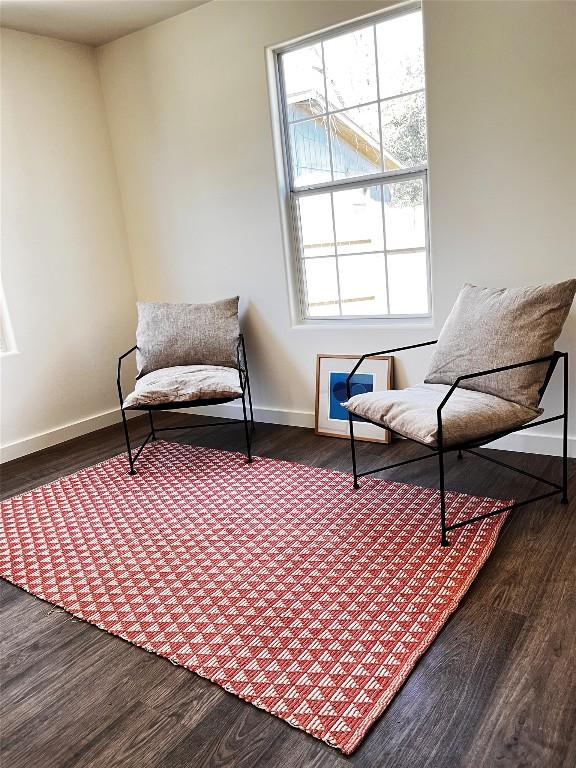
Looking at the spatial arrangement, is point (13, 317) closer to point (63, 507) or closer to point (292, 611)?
point (63, 507)

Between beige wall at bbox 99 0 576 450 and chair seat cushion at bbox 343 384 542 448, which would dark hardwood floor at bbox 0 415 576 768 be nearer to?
chair seat cushion at bbox 343 384 542 448

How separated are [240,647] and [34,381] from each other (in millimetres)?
2805

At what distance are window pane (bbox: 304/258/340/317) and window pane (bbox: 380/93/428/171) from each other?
682mm

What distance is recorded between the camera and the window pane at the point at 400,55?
3.00 m

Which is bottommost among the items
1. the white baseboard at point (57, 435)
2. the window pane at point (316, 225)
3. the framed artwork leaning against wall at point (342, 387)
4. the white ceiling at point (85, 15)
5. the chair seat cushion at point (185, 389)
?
the white baseboard at point (57, 435)

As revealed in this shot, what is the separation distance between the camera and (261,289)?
12.5 feet

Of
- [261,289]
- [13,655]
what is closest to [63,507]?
[13,655]

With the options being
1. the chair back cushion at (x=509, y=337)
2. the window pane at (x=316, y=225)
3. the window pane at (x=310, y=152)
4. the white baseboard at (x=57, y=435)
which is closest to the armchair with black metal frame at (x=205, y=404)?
the white baseboard at (x=57, y=435)

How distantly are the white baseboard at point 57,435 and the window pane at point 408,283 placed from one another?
89.1 inches

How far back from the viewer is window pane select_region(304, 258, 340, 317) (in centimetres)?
362

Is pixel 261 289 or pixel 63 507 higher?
pixel 261 289

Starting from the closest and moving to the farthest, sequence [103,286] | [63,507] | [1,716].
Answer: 1. [1,716]
2. [63,507]
3. [103,286]

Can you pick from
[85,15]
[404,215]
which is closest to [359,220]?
[404,215]

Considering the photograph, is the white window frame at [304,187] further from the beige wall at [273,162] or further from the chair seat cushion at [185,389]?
the chair seat cushion at [185,389]
